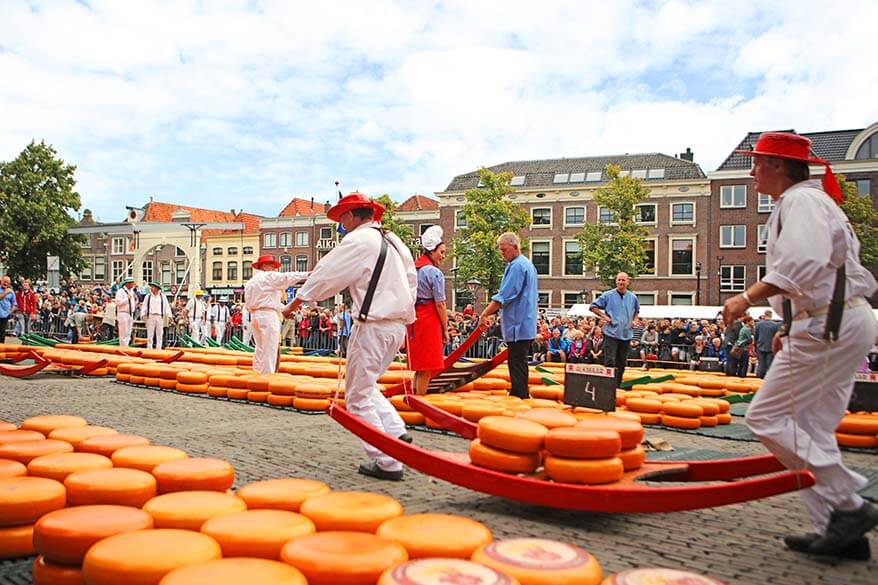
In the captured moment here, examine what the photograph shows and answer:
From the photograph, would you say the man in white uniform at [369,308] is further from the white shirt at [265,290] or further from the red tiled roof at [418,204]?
the red tiled roof at [418,204]

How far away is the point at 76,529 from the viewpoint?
271cm

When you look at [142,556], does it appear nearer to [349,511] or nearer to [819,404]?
[349,511]

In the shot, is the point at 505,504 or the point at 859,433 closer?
the point at 505,504

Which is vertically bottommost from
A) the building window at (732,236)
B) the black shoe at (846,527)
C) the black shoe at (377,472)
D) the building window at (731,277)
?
the black shoe at (377,472)

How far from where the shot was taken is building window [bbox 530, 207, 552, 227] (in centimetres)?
5375

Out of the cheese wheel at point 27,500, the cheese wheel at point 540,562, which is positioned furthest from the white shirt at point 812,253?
the cheese wheel at point 27,500

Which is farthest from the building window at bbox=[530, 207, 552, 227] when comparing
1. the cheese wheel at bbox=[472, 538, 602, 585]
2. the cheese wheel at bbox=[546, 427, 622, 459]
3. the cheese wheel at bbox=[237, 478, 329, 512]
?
the cheese wheel at bbox=[472, 538, 602, 585]

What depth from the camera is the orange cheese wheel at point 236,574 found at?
7.17 ft

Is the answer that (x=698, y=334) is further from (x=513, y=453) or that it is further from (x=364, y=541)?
(x=364, y=541)

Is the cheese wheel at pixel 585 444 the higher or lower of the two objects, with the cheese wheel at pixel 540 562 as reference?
higher

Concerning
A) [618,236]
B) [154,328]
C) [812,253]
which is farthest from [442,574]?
[618,236]

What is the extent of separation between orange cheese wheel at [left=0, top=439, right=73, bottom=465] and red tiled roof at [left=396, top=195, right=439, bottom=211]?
56.6 m

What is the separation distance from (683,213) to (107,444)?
49560 millimetres

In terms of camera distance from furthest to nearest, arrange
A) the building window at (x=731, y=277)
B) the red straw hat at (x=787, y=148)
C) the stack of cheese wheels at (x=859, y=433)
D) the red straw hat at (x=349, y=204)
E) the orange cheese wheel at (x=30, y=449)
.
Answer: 1. the building window at (x=731, y=277)
2. the stack of cheese wheels at (x=859, y=433)
3. the red straw hat at (x=349, y=204)
4. the orange cheese wheel at (x=30, y=449)
5. the red straw hat at (x=787, y=148)
